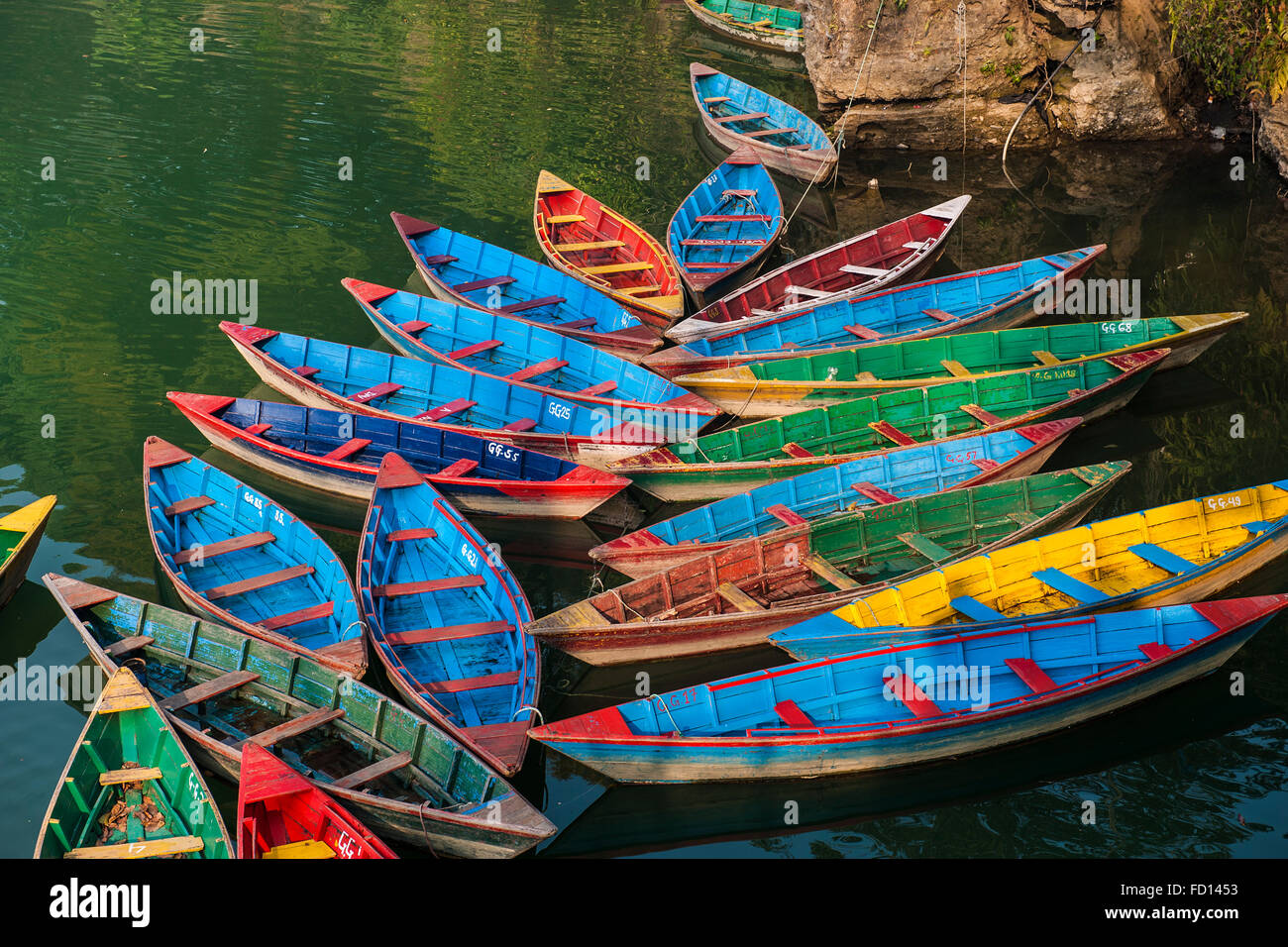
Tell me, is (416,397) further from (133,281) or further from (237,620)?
(133,281)

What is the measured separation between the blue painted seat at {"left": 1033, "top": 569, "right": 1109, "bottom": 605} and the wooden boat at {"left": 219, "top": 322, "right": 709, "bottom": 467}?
17.7 ft

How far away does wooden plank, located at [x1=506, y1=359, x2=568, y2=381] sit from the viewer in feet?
57.6

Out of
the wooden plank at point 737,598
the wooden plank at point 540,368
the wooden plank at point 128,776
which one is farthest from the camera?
the wooden plank at point 540,368

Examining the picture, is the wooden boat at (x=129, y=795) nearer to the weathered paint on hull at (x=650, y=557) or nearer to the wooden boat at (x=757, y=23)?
the weathered paint on hull at (x=650, y=557)

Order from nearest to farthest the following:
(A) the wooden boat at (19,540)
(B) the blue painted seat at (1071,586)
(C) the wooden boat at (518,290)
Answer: (B) the blue painted seat at (1071,586) < (A) the wooden boat at (19,540) < (C) the wooden boat at (518,290)

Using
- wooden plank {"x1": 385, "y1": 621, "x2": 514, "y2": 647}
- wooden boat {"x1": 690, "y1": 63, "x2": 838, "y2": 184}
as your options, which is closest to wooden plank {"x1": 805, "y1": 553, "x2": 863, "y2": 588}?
wooden plank {"x1": 385, "y1": 621, "x2": 514, "y2": 647}

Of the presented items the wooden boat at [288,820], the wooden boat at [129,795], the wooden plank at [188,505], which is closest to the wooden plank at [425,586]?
the wooden boat at [129,795]

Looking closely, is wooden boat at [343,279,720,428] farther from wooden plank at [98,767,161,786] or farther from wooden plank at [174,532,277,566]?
wooden plank at [98,767,161,786]

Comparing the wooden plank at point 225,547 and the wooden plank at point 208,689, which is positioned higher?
the wooden plank at point 225,547

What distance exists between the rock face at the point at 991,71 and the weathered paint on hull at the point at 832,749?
18.9 m

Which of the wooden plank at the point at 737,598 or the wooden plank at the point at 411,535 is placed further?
the wooden plank at the point at 411,535

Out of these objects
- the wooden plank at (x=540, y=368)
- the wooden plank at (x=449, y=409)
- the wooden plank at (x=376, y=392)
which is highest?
the wooden plank at (x=540, y=368)

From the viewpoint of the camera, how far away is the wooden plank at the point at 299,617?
1282 centimetres

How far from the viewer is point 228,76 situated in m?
30.6
